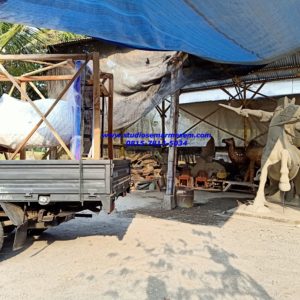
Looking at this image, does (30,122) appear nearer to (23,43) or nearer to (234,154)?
(23,43)

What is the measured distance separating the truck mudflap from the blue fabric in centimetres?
219

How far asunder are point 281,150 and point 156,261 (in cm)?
422

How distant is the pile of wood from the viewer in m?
12.0

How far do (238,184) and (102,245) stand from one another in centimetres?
671

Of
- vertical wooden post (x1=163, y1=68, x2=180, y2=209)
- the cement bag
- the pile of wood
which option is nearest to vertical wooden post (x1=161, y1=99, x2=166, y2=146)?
the pile of wood

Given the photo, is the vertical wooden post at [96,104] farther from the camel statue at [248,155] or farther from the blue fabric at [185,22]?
the camel statue at [248,155]

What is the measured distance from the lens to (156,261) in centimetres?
453

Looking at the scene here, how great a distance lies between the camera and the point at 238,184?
434 inches

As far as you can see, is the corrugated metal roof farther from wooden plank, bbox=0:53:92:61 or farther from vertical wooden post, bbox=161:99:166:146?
wooden plank, bbox=0:53:92:61

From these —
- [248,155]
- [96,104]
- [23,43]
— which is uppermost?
[23,43]

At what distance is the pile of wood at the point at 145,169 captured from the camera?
12016 mm

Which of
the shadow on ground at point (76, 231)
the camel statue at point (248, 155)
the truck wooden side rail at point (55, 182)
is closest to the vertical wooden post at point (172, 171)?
the shadow on ground at point (76, 231)

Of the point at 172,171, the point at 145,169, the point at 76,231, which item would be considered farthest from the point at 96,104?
the point at 145,169

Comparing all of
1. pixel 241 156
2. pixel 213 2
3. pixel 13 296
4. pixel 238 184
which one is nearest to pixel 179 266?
pixel 13 296
